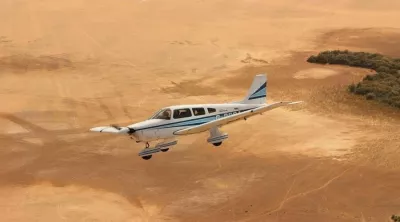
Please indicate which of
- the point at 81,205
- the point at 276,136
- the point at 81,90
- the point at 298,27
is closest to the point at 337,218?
the point at 276,136

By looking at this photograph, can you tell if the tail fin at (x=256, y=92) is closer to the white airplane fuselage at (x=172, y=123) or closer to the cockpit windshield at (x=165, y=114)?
the white airplane fuselage at (x=172, y=123)

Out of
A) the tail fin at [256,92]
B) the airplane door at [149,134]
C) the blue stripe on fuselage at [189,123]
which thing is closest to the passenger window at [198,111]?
the blue stripe on fuselage at [189,123]

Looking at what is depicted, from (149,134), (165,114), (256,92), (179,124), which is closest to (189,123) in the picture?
(179,124)

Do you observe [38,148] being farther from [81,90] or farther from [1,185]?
[81,90]

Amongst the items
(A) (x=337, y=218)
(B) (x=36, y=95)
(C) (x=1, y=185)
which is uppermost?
(B) (x=36, y=95)

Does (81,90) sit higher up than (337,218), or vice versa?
(81,90)

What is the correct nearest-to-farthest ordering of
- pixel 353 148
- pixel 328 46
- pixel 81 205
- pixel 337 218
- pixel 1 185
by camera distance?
pixel 337 218, pixel 81 205, pixel 1 185, pixel 353 148, pixel 328 46

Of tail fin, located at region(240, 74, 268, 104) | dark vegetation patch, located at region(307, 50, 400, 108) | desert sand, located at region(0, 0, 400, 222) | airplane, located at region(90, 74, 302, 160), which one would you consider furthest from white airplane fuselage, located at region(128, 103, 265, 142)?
dark vegetation patch, located at region(307, 50, 400, 108)
